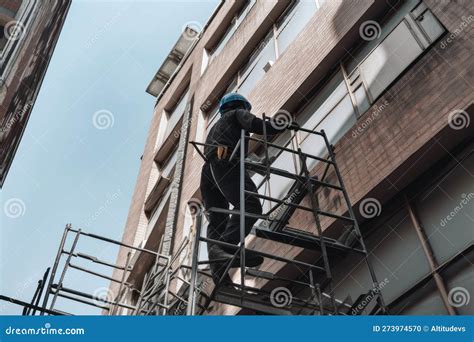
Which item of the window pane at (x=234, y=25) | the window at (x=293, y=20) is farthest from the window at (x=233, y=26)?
the window at (x=293, y=20)

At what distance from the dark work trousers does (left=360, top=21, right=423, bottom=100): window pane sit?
2.31 metres

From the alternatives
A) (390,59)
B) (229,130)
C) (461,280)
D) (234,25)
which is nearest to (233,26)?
(234,25)

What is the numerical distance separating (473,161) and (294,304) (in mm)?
2294

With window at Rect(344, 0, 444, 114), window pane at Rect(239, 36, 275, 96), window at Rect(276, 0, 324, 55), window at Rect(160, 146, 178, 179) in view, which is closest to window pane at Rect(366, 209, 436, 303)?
window at Rect(344, 0, 444, 114)

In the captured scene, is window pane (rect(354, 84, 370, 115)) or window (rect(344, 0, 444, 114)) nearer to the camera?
window (rect(344, 0, 444, 114))

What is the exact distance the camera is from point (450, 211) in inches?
190

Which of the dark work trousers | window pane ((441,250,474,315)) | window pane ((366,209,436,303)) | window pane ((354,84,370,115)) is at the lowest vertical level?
window pane ((441,250,474,315))

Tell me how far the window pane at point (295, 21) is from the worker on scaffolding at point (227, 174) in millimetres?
4389

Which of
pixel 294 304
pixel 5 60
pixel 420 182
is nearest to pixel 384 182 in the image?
pixel 420 182

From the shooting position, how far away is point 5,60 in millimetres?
10992

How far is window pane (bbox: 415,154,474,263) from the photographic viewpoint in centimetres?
461

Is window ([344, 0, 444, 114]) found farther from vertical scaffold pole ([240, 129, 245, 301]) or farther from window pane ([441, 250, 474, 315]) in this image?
window pane ([441, 250, 474, 315])

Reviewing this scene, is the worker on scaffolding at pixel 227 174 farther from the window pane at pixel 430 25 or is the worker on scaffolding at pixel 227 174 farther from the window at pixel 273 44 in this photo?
the window at pixel 273 44

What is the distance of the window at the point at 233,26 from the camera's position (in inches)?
599
